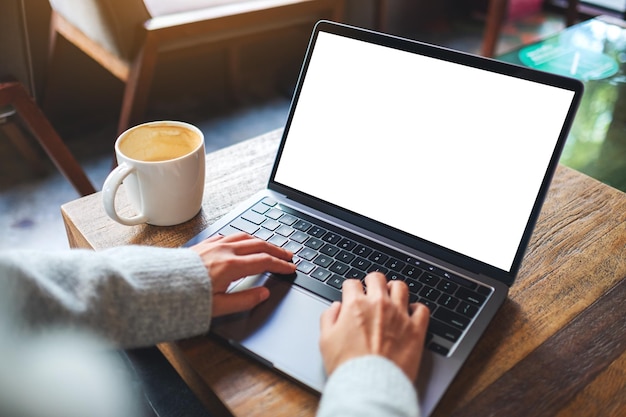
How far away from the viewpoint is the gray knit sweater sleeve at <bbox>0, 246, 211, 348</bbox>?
445mm

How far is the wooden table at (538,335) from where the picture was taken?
0.47 m

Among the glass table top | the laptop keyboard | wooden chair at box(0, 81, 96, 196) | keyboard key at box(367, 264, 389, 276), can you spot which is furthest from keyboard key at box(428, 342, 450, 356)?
wooden chair at box(0, 81, 96, 196)

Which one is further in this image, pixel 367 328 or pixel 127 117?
pixel 127 117

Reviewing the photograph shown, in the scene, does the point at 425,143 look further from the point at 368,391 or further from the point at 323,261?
the point at 368,391

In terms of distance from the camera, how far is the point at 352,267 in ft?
1.90

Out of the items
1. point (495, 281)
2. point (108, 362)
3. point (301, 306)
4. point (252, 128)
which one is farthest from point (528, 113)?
point (252, 128)

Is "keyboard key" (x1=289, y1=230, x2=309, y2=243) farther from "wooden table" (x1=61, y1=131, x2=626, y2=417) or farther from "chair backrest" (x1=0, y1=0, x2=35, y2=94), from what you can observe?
"chair backrest" (x1=0, y1=0, x2=35, y2=94)

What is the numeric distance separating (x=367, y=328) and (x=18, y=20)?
1122 mm

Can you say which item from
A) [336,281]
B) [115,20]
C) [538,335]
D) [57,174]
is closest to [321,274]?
[336,281]

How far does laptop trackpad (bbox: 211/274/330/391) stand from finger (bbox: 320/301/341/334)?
18 mm

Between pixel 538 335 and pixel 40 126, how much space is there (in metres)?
1.17

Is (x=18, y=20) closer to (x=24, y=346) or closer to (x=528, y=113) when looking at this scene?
(x=24, y=346)

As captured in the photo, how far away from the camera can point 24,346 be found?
46 centimetres

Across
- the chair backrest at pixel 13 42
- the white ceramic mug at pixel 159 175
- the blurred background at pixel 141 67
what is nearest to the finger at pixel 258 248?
the white ceramic mug at pixel 159 175
